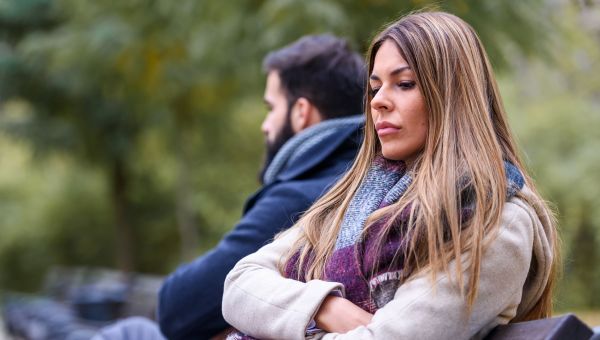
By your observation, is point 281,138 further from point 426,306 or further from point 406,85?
point 426,306

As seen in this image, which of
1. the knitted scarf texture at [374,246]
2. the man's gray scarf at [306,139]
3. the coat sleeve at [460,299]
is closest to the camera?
the coat sleeve at [460,299]

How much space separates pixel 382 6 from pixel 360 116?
1.87 m

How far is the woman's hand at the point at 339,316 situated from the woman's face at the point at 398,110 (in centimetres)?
Result: 36

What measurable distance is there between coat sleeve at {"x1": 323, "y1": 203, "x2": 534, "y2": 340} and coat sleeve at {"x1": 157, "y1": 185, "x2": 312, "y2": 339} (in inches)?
42.9

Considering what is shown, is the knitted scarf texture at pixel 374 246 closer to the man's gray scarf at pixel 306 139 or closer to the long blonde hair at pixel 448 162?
the long blonde hair at pixel 448 162

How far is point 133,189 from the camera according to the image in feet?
45.4

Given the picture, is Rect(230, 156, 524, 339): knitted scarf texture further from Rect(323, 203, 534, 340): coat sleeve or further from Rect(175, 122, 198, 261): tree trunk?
Rect(175, 122, 198, 261): tree trunk

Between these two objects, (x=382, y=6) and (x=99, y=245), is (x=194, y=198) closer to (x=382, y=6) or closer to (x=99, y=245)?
(x=99, y=245)

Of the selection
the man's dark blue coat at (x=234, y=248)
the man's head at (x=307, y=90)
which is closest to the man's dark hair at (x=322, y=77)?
the man's head at (x=307, y=90)

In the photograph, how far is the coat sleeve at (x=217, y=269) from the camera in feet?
9.38

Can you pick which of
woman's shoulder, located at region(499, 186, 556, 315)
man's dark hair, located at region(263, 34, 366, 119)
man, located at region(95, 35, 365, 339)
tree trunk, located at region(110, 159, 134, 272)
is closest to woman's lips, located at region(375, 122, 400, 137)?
woman's shoulder, located at region(499, 186, 556, 315)

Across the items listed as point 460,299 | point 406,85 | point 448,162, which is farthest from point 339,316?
point 406,85

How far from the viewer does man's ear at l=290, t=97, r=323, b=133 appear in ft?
10.2

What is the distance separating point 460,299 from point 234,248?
1255 mm
